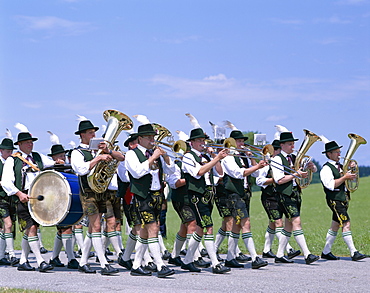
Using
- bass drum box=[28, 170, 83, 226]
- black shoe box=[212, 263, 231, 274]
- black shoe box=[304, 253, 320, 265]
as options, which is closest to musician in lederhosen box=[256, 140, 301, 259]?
black shoe box=[304, 253, 320, 265]

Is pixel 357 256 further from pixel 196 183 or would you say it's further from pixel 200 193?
pixel 196 183

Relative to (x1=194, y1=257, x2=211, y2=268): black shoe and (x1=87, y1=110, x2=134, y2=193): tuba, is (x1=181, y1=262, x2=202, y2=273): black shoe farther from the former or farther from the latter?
(x1=87, y1=110, x2=134, y2=193): tuba

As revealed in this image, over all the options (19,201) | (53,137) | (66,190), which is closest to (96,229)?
(66,190)

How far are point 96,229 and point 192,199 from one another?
1.51 metres

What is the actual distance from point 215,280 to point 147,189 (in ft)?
5.23

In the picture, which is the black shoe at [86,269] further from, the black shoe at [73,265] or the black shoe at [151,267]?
the black shoe at [151,267]

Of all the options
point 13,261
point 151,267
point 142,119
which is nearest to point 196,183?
point 142,119

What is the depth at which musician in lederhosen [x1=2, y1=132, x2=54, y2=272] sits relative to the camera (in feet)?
34.0

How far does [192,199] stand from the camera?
1002 centimetres

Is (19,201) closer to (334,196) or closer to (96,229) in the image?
(96,229)

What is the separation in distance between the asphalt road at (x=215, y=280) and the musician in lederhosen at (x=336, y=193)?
2.64 feet

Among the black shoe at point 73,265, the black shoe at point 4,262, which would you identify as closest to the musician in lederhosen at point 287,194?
the black shoe at point 73,265

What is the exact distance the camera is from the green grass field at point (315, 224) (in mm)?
14109

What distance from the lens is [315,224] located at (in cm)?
2945
